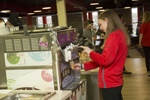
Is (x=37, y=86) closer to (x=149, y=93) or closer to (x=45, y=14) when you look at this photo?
(x=149, y=93)

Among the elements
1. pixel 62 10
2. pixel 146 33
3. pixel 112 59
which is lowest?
pixel 112 59

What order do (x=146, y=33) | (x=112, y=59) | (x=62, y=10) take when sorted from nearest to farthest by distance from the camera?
(x=112, y=59) → (x=146, y=33) → (x=62, y=10)

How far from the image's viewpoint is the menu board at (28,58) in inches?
79.0

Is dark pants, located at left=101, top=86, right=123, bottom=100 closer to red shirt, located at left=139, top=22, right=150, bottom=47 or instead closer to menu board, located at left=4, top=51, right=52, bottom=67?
menu board, located at left=4, top=51, right=52, bottom=67

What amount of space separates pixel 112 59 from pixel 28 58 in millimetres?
846

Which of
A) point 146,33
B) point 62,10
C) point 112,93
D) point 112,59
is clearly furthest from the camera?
point 62,10

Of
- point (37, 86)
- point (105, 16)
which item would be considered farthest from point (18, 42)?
point (105, 16)

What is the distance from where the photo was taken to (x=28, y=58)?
207 cm

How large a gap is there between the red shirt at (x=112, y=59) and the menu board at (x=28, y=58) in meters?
0.45

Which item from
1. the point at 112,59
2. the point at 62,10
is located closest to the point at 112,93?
the point at 112,59

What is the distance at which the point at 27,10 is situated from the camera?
16297 millimetres

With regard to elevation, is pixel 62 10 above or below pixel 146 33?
above

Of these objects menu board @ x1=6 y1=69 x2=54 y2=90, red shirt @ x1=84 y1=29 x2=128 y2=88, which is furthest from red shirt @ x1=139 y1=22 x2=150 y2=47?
menu board @ x1=6 y1=69 x2=54 y2=90

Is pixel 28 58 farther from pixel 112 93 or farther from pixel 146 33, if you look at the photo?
pixel 146 33
